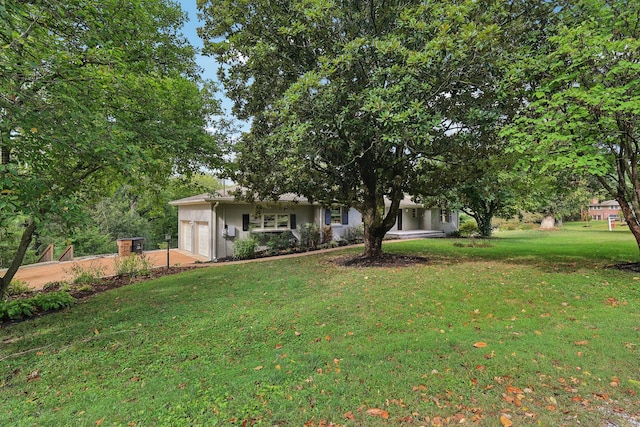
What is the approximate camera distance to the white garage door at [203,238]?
14435 mm

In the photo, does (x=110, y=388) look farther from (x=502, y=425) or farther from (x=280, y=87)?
(x=280, y=87)

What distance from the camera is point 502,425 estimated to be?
260cm

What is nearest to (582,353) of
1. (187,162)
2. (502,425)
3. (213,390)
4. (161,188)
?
(502,425)

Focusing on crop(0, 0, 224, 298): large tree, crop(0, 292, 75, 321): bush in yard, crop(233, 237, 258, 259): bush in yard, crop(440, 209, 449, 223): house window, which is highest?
crop(0, 0, 224, 298): large tree

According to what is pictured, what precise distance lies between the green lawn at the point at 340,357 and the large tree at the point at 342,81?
12.3 feet

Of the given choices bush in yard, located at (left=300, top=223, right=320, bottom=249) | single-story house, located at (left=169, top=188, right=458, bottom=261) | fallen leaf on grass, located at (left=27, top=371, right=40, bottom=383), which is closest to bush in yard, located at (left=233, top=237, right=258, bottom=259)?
single-story house, located at (left=169, top=188, right=458, bottom=261)

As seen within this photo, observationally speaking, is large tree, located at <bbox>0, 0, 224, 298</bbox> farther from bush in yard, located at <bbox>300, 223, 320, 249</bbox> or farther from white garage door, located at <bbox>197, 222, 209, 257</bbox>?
Answer: bush in yard, located at <bbox>300, 223, 320, 249</bbox>

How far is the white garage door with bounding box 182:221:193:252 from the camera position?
16.6 m

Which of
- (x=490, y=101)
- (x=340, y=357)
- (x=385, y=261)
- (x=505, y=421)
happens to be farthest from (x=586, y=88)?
(x=340, y=357)

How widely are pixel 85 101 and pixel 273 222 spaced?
37.0ft

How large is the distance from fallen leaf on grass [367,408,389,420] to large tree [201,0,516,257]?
5.14 m

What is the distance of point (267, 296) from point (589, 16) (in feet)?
31.8

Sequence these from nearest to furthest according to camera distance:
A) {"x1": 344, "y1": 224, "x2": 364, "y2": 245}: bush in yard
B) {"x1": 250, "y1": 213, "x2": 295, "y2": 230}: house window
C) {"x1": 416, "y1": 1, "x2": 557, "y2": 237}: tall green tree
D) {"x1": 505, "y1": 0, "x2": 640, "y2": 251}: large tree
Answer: {"x1": 505, "y1": 0, "x2": 640, "y2": 251}: large tree → {"x1": 416, "y1": 1, "x2": 557, "y2": 237}: tall green tree → {"x1": 250, "y1": 213, "x2": 295, "y2": 230}: house window → {"x1": 344, "y1": 224, "x2": 364, "y2": 245}: bush in yard

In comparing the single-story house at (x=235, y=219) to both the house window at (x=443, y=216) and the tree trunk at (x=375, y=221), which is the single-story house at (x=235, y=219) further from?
the house window at (x=443, y=216)
